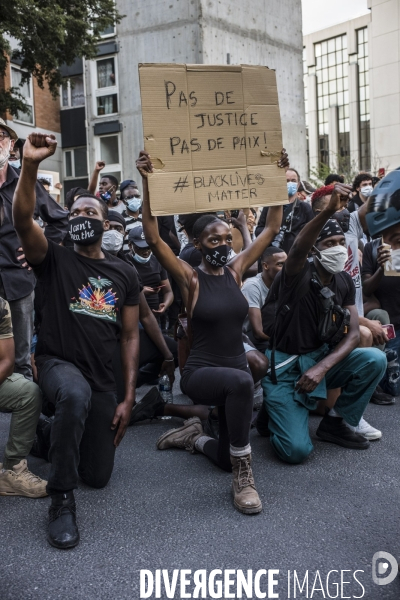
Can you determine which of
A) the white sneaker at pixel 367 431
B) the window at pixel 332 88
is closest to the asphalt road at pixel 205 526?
the white sneaker at pixel 367 431

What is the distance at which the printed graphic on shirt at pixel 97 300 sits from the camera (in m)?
3.98

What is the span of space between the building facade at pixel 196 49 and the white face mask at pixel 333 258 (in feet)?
43.9

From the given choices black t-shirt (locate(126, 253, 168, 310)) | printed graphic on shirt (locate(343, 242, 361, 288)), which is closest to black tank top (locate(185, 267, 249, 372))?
printed graphic on shirt (locate(343, 242, 361, 288))

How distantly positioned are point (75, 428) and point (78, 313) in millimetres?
707

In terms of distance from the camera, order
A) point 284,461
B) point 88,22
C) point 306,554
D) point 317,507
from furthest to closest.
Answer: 1. point 88,22
2. point 284,461
3. point 317,507
4. point 306,554

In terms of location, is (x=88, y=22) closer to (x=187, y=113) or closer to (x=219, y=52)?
(x=219, y=52)

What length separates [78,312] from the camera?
3969 mm

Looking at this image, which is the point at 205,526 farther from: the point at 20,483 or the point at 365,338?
the point at 365,338

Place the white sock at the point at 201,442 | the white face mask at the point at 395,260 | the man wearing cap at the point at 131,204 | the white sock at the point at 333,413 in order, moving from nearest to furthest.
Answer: the white face mask at the point at 395,260 → the white sock at the point at 201,442 → the white sock at the point at 333,413 → the man wearing cap at the point at 131,204

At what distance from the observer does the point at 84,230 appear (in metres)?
4.00

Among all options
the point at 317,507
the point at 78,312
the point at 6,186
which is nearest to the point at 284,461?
the point at 317,507

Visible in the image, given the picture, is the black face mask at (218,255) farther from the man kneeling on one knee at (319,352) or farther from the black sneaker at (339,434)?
the black sneaker at (339,434)

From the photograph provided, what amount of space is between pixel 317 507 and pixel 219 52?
1557 centimetres

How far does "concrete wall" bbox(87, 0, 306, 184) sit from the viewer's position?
1720 cm
